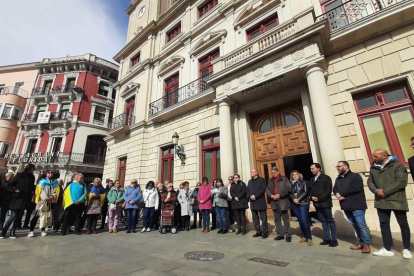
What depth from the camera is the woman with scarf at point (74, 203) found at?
5.93 metres

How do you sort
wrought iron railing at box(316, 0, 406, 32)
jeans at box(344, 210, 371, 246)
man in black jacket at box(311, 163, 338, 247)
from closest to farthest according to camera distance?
1. jeans at box(344, 210, 371, 246)
2. man in black jacket at box(311, 163, 338, 247)
3. wrought iron railing at box(316, 0, 406, 32)

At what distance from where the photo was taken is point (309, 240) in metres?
4.32

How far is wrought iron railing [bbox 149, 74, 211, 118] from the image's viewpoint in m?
10.7

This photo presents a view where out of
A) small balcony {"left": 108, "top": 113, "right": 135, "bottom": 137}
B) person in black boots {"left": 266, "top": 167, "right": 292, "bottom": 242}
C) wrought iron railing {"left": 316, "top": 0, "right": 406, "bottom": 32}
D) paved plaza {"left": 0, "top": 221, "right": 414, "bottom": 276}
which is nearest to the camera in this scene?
paved plaza {"left": 0, "top": 221, "right": 414, "bottom": 276}

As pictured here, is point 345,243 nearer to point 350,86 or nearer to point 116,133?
point 350,86

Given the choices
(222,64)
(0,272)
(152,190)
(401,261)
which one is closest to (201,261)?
(0,272)

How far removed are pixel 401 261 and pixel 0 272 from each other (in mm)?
6015

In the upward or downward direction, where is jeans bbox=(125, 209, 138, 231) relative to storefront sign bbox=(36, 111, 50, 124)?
downward

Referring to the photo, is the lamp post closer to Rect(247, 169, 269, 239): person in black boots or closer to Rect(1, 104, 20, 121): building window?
Rect(247, 169, 269, 239): person in black boots

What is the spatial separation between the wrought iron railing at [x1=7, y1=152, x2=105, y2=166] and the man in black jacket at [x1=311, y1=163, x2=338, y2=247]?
22.9 m

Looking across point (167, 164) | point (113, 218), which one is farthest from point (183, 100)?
point (113, 218)

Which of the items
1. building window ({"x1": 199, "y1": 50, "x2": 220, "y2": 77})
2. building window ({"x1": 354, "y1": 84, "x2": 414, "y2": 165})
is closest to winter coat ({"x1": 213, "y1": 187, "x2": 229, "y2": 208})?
building window ({"x1": 354, "y1": 84, "x2": 414, "y2": 165})

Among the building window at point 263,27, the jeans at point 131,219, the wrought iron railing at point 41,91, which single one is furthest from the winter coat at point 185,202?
the wrought iron railing at point 41,91

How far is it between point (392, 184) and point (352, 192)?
0.65 metres
